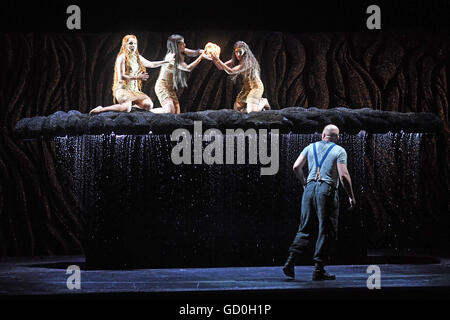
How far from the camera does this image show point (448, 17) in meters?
9.88

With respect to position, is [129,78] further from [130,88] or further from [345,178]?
[345,178]

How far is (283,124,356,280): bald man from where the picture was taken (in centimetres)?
593

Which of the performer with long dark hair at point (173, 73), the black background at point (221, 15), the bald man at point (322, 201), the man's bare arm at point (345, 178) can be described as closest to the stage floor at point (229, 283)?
the bald man at point (322, 201)

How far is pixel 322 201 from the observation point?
595 centimetres

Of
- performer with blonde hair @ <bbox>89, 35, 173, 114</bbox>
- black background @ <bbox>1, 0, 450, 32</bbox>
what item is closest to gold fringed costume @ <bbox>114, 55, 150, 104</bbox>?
performer with blonde hair @ <bbox>89, 35, 173, 114</bbox>

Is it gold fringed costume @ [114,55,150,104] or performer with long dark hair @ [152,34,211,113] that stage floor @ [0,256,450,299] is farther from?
performer with long dark hair @ [152,34,211,113]

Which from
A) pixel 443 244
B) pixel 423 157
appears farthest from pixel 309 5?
pixel 443 244

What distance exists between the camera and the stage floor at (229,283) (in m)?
5.23

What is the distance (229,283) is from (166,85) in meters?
3.40

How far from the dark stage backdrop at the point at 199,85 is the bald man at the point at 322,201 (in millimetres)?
4158

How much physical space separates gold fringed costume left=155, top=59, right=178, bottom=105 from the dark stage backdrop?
6.88ft

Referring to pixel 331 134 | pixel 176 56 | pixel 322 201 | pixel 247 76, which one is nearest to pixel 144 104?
pixel 176 56

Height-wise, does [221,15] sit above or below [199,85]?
above
